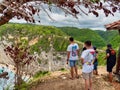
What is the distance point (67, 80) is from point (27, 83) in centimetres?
157

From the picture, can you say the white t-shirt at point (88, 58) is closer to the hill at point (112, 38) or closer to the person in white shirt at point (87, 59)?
the person in white shirt at point (87, 59)

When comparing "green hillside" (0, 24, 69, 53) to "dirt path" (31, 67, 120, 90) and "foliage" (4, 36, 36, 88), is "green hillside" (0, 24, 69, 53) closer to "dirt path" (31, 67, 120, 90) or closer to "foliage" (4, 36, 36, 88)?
"foliage" (4, 36, 36, 88)

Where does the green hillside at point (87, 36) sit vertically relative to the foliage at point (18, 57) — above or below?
below

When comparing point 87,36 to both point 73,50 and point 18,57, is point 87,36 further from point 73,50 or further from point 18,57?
point 73,50

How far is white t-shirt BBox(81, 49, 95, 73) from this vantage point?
42.4 feet

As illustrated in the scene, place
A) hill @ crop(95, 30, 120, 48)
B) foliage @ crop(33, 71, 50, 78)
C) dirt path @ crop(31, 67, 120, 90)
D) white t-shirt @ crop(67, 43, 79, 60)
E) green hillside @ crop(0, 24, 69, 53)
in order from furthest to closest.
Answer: hill @ crop(95, 30, 120, 48) → green hillside @ crop(0, 24, 69, 53) → foliage @ crop(33, 71, 50, 78) → dirt path @ crop(31, 67, 120, 90) → white t-shirt @ crop(67, 43, 79, 60)

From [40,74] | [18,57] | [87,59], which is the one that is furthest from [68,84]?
[40,74]

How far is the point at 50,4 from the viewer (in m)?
7.46

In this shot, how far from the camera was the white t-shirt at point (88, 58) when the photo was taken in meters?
12.9

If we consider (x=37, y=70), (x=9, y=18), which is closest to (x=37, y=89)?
(x=37, y=70)

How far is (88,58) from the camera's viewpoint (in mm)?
13008

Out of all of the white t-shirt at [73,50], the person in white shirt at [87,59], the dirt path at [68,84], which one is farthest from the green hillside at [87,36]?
the person in white shirt at [87,59]

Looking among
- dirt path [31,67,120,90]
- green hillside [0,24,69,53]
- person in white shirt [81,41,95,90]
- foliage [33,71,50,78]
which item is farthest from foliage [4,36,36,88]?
green hillside [0,24,69,53]

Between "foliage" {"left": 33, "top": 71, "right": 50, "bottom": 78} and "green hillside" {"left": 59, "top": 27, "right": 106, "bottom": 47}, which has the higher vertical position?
"foliage" {"left": 33, "top": 71, "right": 50, "bottom": 78}
